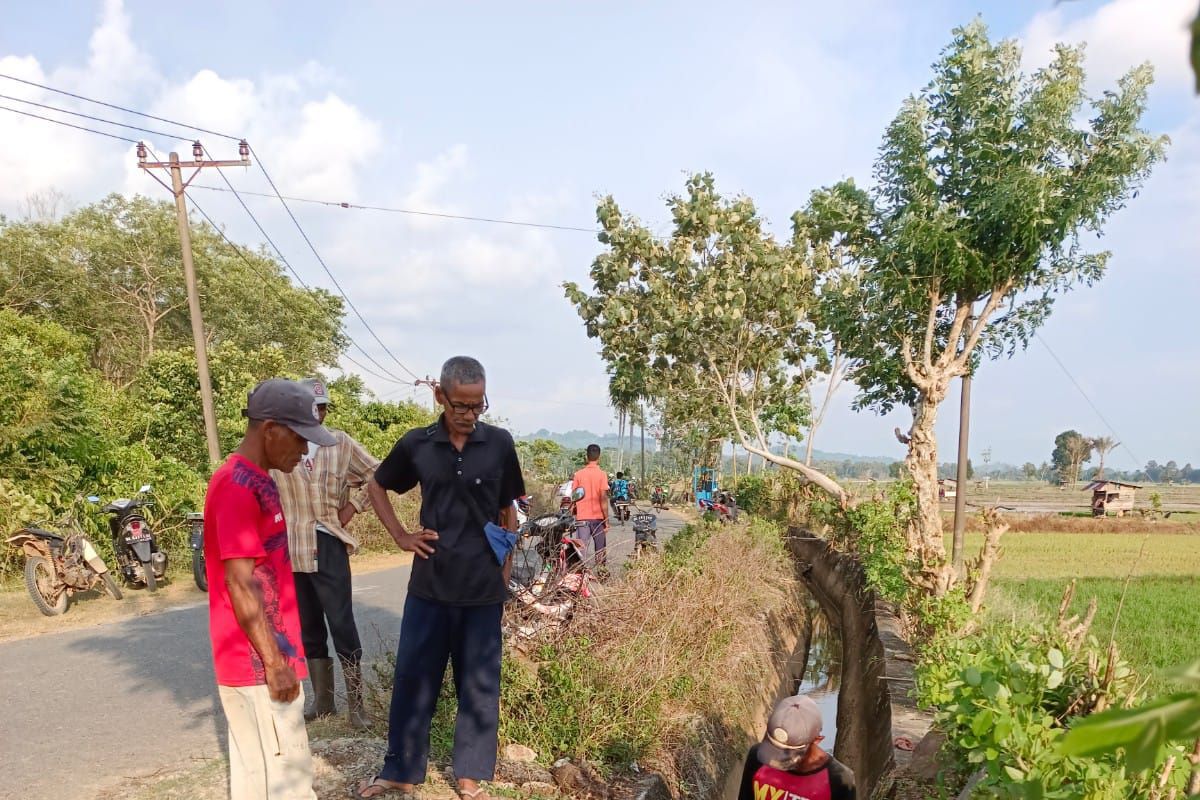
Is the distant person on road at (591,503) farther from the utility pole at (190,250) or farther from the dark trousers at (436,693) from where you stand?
the utility pole at (190,250)

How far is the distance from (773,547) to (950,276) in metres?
4.93

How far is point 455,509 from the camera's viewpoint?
11.7 feet

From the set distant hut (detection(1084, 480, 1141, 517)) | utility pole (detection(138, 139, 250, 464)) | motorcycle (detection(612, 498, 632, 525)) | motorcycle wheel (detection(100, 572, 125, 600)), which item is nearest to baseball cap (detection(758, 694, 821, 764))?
motorcycle wheel (detection(100, 572, 125, 600))

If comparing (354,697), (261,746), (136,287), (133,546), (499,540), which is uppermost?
(136,287)

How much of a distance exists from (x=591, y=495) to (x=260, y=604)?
643 cm

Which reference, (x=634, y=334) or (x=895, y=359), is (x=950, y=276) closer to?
(x=895, y=359)

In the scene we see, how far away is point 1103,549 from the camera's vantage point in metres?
21.8

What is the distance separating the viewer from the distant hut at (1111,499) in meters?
35.1

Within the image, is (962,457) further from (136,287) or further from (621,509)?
(136,287)

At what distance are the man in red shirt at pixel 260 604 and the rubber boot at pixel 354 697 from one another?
1.75m

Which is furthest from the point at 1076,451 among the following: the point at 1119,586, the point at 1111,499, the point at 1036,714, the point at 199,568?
the point at 1036,714

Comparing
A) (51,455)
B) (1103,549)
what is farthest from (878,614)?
(1103,549)

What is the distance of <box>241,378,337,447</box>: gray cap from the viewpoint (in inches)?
107

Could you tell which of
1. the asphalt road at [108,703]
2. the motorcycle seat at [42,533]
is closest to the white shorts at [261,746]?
the asphalt road at [108,703]
